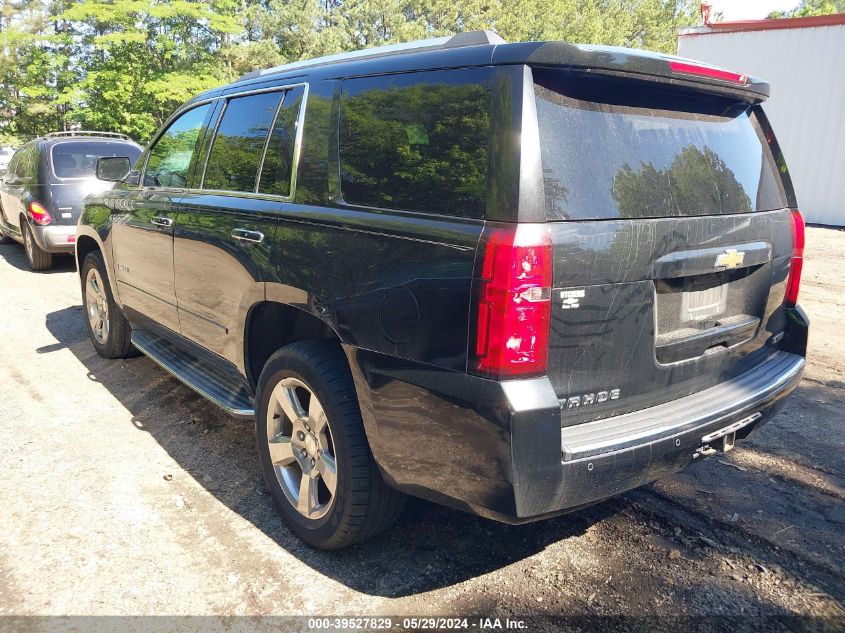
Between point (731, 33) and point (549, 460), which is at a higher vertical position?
point (731, 33)

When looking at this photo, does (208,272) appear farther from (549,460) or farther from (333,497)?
(549,460)

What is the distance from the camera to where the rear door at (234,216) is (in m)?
3.11

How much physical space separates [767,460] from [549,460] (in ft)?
7.29

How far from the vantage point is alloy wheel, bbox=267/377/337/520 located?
2816 mm

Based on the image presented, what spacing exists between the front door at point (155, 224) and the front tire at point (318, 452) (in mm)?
1354

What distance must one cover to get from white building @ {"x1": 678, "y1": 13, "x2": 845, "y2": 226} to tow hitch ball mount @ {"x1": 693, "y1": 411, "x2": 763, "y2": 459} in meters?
15.3

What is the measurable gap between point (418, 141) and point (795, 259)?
1.97 metres

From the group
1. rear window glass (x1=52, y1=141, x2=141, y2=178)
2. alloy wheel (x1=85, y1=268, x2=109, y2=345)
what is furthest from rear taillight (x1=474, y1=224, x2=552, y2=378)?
rear window glass (x1=52, y1=141, x2=141, y2=178)

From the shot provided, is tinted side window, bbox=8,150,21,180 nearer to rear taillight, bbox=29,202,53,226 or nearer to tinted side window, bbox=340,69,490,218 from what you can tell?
rear taillight, bbox=29,202,53,226

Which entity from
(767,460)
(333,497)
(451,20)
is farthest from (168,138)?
(451,20)

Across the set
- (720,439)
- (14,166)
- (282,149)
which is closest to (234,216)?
(282,149)

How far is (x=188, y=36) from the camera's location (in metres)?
19.7

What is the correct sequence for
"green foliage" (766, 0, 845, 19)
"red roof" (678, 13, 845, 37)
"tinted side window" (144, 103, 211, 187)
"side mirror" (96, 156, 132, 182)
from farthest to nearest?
"green foliage" (766, 0, 845, 19) → "red roof" (678, 13, 845, 37) → "side mirror" (96, 156, 132, 182) → "tinted side window" (144, 103, 211, 187)

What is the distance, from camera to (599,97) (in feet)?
7.62
